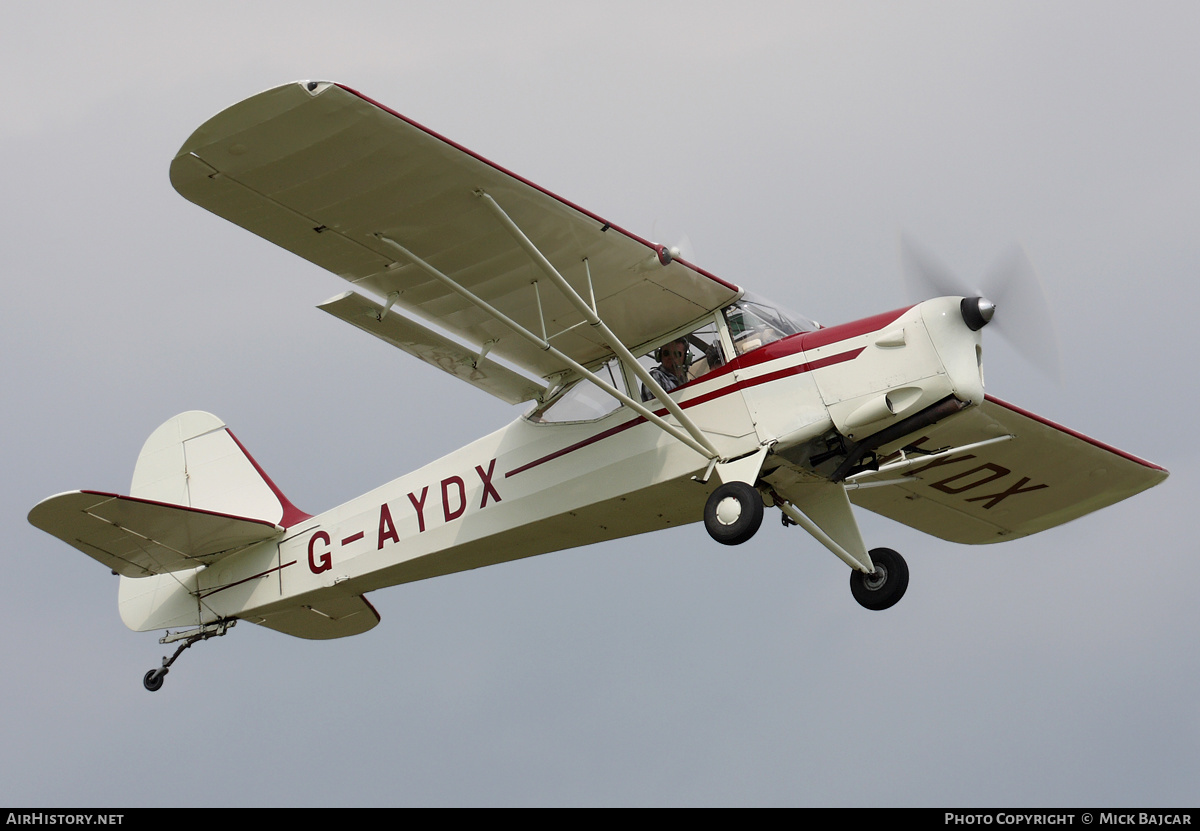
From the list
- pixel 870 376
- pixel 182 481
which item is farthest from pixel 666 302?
pixel 182 481

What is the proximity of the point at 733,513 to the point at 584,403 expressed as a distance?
79.1 inches

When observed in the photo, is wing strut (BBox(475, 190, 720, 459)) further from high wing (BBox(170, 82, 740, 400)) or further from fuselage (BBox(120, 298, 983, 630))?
fuselage (BBox(120, 298, 983, 630))

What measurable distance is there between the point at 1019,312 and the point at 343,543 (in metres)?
6.46

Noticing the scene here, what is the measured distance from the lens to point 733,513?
1048 cm

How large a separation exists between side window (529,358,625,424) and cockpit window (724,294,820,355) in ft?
3.43

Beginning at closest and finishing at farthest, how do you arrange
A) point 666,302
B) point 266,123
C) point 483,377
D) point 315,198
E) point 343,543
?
point 266,123 → point 315,198 → point 666,302 → point 483,377 → point 343,543

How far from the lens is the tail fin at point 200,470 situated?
14734 millimetres

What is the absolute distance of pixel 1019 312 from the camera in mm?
10656

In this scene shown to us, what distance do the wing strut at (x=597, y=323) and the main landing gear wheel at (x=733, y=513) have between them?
0.42 m

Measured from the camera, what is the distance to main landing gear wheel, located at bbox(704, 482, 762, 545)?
10.4 m

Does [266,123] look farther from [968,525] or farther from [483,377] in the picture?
[968,525]

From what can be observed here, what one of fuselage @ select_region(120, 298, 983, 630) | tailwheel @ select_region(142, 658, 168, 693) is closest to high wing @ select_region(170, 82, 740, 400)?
fuselage @ select_region(120, 298, 983, 630)

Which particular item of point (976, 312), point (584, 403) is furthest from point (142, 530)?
point (976, 312)

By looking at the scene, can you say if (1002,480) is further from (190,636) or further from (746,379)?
(190,636)
